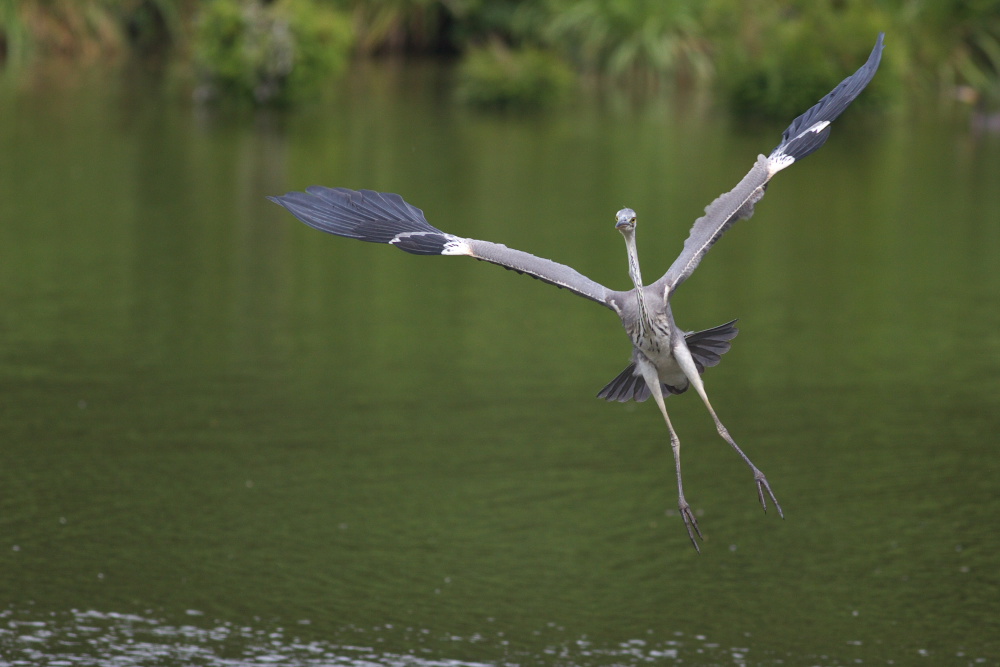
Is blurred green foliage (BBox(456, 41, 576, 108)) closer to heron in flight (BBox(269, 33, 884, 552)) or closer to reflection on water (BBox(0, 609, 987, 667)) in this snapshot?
reflection on water (BBox(0, 609, 987, 667))

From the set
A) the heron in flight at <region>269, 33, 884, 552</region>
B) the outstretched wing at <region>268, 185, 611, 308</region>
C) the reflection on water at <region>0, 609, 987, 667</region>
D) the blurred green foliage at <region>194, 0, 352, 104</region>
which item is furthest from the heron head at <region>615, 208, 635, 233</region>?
the blurred green foliage at <region>194, 0, 352, 104</region>

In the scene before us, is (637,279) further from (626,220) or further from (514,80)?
(514,80)

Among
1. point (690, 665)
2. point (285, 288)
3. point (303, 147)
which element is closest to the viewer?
point (690, 665)

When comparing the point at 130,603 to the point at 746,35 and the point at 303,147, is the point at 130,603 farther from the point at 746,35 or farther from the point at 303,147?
the point at 746,35

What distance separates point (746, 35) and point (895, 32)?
13.7 ft

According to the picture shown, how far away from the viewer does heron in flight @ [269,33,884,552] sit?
8.22 m

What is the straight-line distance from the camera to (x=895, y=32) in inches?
1593

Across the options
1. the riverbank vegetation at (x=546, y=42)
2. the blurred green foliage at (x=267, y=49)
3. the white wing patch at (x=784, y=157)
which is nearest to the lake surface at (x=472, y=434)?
the white wing patch at (x=784, y=157)

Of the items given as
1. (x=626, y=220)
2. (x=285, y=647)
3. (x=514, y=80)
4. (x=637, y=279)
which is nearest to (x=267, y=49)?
(x=514, y=80)

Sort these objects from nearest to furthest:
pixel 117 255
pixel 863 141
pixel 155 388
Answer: pixel 155 388 → pixel 117 255 → pixel 863 141

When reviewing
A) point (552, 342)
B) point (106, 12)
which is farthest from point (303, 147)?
point (106, 12)

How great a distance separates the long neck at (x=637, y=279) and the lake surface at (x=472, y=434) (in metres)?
2.70

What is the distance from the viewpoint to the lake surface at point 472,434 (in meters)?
10.7

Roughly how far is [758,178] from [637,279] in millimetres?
984
